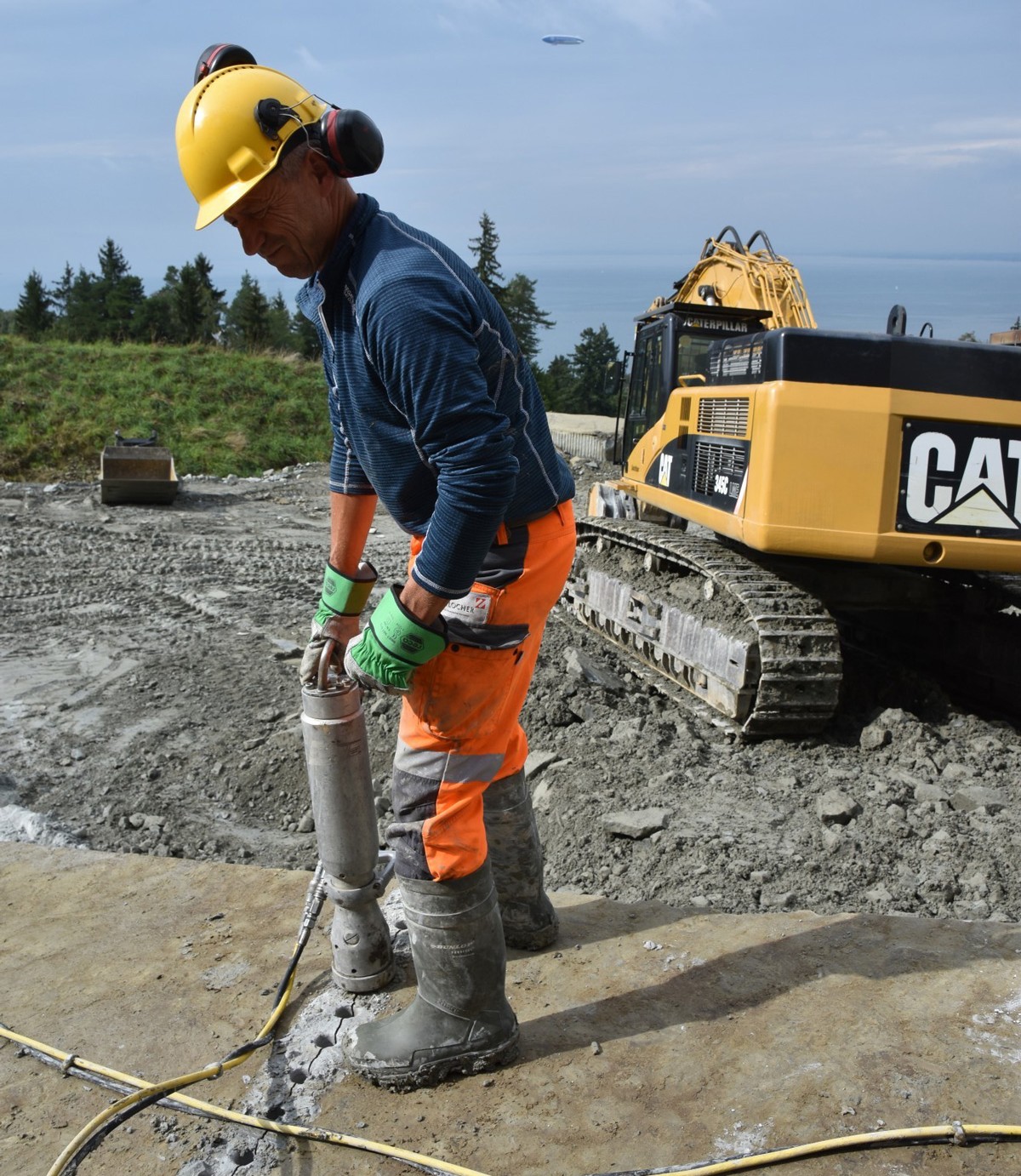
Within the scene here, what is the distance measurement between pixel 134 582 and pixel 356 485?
634 centimetres

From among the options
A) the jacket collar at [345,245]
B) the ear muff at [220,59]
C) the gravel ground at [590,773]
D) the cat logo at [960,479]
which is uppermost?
the ear muff at [220,59]

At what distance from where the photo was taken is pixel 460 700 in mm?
2381

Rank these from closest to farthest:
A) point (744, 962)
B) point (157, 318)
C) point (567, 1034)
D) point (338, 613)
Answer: point (567, 1034)
point (338, 613)
point (744, 962)
point (157, 318)

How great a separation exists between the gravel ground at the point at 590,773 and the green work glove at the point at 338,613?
5.70 feet

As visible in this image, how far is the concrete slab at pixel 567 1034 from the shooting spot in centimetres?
227

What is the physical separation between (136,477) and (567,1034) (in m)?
11.5

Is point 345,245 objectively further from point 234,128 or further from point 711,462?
point 711,462

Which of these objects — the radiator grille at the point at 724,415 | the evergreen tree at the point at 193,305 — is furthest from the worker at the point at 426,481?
the evergreen tree at the point at 193,305

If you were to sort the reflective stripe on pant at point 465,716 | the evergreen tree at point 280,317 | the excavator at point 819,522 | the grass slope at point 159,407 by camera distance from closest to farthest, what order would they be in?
the reflective stripe on pant at point 465,716
the excavator at point 819,522
the grass slope at point 159,407
the evergreen tree at point 280,317

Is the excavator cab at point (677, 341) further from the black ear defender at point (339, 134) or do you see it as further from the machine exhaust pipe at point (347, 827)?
the black ear defender at point (339, 134)

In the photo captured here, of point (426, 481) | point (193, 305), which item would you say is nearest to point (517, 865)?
point (426, 481)

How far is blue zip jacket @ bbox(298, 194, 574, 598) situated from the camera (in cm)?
212

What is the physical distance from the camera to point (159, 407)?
19.0 metres

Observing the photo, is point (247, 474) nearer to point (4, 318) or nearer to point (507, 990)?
point (507, 990)
